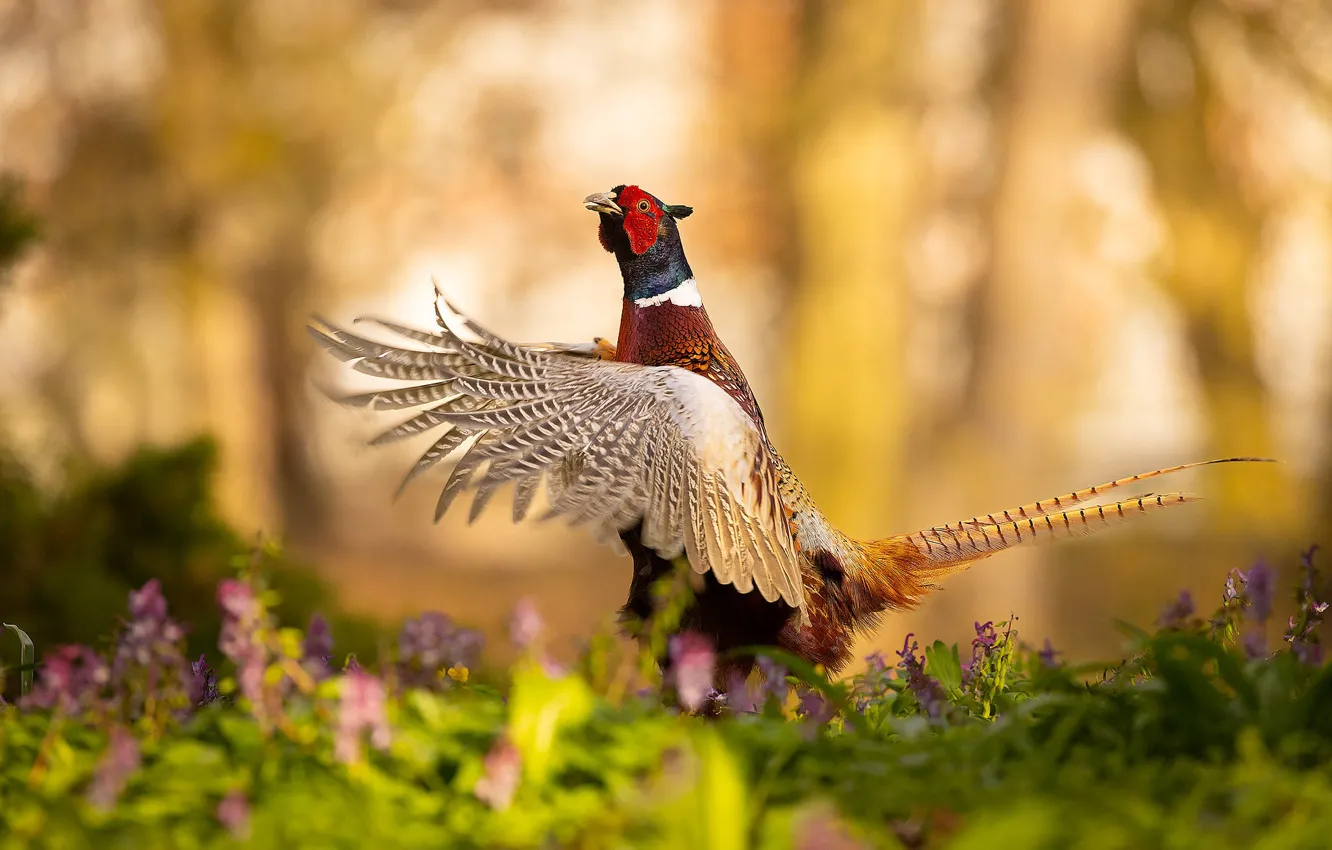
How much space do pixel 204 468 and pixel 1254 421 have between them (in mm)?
9697

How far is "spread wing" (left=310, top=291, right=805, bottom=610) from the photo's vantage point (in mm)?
3172

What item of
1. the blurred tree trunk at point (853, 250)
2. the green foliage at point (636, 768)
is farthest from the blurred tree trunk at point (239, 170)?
the green foliage at point (636, 768)

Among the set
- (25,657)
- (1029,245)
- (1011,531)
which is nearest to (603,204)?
(1011,531)

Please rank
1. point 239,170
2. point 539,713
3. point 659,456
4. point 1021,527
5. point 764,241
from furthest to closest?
1. point 764,241
2. point 239,170
3. point 1021,527
4. point 659,456
5. point 539,713

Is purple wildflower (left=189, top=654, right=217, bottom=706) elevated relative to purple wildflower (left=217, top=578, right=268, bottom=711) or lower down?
lower down

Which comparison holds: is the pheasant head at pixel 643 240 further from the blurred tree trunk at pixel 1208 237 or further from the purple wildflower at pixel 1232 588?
the blurred tree trunk at pixel 1208 237

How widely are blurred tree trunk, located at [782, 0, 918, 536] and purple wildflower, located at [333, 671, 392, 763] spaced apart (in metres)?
7.32

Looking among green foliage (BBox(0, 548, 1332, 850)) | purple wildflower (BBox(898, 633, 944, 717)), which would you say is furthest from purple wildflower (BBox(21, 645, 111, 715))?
purple wildflower (BBox(898, 633, 944, 717))

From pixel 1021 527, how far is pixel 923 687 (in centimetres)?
124

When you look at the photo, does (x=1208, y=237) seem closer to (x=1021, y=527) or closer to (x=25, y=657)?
(x=1021, y=527)

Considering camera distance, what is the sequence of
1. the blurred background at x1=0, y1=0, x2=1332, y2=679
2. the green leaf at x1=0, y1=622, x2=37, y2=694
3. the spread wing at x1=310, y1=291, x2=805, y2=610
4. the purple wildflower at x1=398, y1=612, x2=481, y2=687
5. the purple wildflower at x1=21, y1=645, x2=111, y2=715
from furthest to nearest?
1. the blurred background at x1=0, y1=0, x2=1332, y2=679
2. the spread wing at x1=310, y1=291, x2=805, y2=610
3. the green leaf at x1=0, y1=622, x2=37, y2=694
4. the purple wildflower at x1=398, y1=612, x2=481, y2=687
5. the purple wildflower at x1=21, y1=645, x2=111, y2=715

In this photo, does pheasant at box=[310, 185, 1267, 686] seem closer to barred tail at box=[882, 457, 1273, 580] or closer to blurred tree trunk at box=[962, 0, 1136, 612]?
barred tail at box=[882, 457, 1273, 580]

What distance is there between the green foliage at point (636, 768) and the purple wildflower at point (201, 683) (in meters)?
0.18

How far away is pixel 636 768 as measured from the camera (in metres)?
2.05
